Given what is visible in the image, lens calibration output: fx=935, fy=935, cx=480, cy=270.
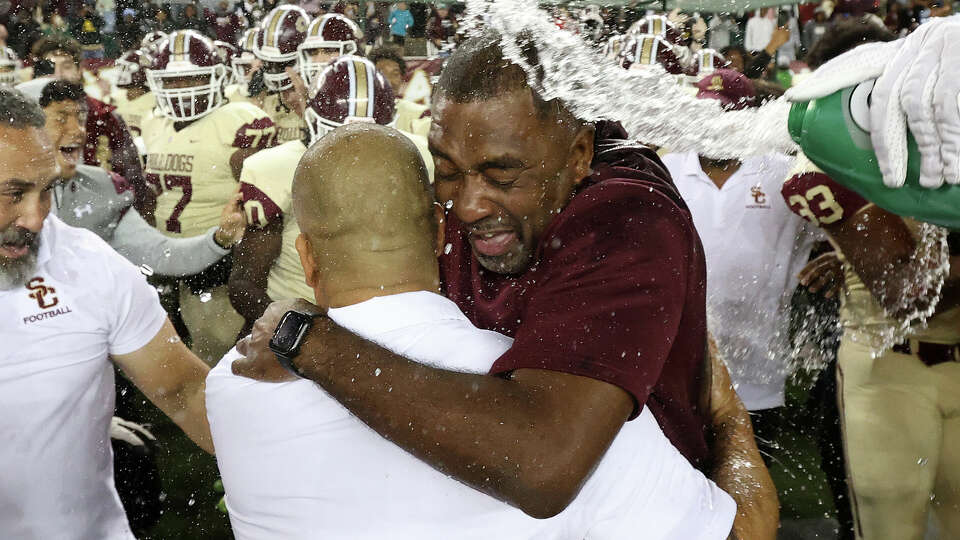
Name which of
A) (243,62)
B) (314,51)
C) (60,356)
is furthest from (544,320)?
(243,62)

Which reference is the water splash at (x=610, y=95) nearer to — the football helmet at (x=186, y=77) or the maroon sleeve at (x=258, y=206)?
the maroon sleeve at (x=258, y=206)

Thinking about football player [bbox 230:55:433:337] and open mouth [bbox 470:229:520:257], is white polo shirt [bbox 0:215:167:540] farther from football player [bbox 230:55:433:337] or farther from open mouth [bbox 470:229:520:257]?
football player [bbox 230:55:433:337]

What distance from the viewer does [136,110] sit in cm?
733

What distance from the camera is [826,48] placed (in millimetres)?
3682

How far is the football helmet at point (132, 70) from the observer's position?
7.71 metres

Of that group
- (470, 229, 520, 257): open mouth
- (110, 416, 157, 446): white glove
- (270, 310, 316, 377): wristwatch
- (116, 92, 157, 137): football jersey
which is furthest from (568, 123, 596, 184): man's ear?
(116, 92, 157, 137): football jersey

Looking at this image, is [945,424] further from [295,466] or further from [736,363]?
[295,466]

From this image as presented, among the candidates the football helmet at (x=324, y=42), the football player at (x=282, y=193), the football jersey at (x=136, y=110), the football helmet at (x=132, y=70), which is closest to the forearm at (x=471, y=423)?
the football player at (x=282, y=193)

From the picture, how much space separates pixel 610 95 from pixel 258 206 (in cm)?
200

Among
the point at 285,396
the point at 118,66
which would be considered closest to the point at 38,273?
the point at 285,396

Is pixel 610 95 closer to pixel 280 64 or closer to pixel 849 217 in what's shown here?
pixel 849 217

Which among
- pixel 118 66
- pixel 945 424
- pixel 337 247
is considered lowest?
pixel 118 66

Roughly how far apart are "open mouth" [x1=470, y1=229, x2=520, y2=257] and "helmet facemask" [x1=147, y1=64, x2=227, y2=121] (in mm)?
3943

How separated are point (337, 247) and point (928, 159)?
3.15 ft
